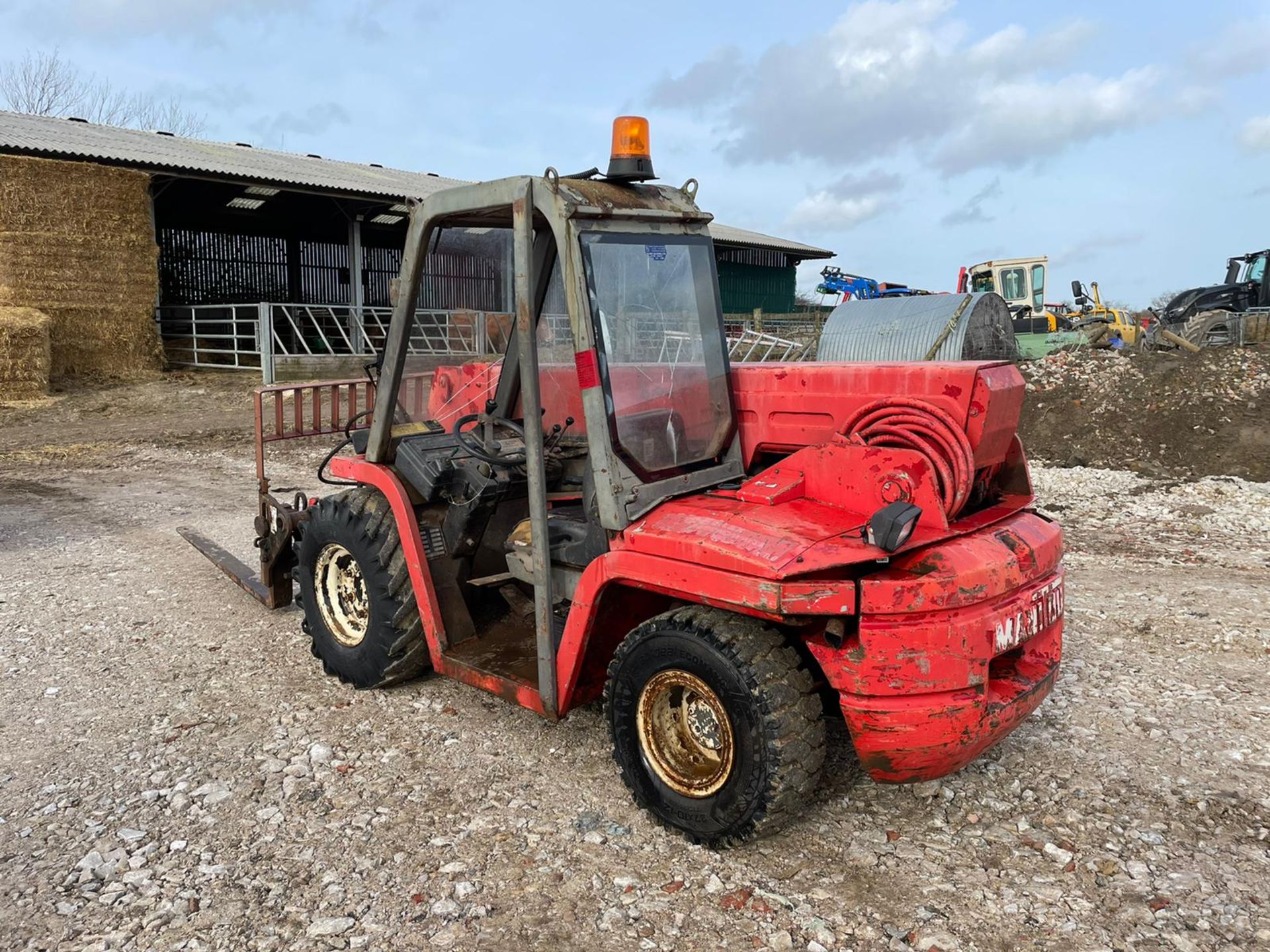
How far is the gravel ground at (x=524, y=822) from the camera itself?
113 inches

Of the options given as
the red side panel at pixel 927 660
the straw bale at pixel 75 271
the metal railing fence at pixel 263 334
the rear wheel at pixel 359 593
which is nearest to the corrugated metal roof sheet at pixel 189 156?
the straw bale at pixel 75 271

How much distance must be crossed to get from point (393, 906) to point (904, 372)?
244 centimetres

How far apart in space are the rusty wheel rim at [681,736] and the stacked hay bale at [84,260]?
16089mm

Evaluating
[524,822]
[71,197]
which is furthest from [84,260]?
[524,822]

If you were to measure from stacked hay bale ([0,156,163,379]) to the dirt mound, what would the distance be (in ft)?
47.6

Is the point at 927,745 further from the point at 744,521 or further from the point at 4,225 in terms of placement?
the point at 4,225

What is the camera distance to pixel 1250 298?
20406mm

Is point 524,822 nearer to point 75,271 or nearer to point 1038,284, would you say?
point 75,271

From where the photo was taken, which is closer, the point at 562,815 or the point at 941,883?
the point at 941,883

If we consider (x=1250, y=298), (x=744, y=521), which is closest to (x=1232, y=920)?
(x=744, y=521)

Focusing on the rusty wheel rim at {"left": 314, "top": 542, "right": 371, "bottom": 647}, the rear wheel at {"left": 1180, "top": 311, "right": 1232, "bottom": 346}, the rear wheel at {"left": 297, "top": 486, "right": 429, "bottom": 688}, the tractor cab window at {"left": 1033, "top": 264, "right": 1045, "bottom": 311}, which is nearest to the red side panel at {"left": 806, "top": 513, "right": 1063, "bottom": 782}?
the rear wheel at {"left": 297, "top": 486, "right": 429, "bottom": 688}

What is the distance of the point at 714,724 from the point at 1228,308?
21476 millimetres

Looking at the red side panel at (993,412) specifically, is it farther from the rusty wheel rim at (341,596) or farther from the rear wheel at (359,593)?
the rusty wheel rim at (341,596)

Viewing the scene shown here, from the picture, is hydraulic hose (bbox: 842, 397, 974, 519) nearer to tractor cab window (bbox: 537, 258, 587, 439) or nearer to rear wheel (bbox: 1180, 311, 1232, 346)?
tractor cab window (bbox: 537, 258, 587, 439)
